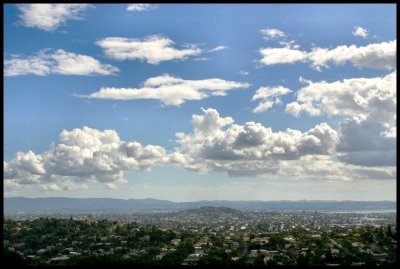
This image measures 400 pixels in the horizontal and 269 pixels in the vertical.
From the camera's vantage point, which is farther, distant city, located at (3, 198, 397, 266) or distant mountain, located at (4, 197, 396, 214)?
distant mountain, located at (4, 197, 396, 214)

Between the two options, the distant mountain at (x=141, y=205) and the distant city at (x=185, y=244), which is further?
the distant mountain at (x=141, y=205)

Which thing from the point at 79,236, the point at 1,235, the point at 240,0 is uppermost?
the point at 240,0

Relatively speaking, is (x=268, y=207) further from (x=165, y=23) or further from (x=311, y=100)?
(x=165, y=23)

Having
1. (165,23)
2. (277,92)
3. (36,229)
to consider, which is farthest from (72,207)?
(165,23)

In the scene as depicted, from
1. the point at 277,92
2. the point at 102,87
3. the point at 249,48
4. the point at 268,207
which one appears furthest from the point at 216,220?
the point at 249,48

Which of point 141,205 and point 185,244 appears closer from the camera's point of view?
point 185,244

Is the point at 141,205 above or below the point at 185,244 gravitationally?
above

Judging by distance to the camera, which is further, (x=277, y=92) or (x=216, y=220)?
(x=216, y=220)

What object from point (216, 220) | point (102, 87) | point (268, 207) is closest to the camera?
point (102, 87)

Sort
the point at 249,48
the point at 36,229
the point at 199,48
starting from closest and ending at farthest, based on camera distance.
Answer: the point at 249,48 < the point at 199,48 < the point at 36,229

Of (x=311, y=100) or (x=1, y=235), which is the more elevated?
(x=311, y=100)
